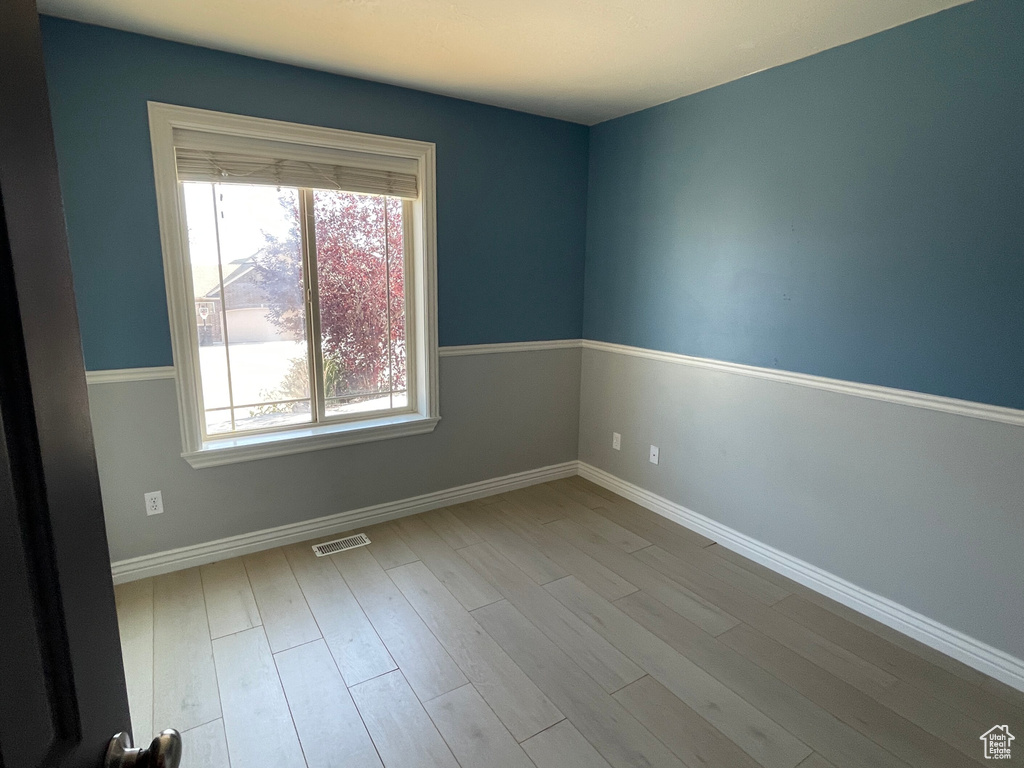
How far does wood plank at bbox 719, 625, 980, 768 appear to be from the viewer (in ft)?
5.60

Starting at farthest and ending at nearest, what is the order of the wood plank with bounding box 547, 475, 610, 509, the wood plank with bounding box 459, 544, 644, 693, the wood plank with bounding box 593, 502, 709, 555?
the wood plank with bounding box 547, 475, 610, 509, the wood plank with bounding box 593, 502, 709, 555, the wood plank with bounding box 459, 544, 644, 693

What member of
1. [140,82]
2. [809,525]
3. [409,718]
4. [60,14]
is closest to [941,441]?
[809,525]

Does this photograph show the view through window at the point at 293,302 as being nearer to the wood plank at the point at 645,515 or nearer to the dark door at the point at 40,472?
the wood plank at the point at 645,515

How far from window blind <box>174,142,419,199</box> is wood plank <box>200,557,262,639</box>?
1879mm

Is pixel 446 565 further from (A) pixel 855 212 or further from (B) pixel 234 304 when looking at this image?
(A) pixel 855 212

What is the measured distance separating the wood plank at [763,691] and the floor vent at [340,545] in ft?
4.65

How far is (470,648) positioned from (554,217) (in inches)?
103

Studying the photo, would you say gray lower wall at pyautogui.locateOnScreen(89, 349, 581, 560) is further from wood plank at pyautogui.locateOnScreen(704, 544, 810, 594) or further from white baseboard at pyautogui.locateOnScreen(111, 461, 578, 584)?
wood plank at pyautogui.locateOnScreen(704, 544, 810, 594)

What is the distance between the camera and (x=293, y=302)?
288 centimetres

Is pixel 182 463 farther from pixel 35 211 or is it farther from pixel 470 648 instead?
pixel 35 211

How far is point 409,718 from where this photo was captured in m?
1.82

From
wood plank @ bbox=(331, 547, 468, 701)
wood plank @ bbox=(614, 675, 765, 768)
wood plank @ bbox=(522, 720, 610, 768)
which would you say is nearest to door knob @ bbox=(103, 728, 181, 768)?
wood plank @ bbox=(522, 720, 610, 768)

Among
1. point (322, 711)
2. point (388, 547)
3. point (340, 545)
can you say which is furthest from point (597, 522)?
point (322, 711)

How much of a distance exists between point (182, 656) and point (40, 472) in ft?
6.71
